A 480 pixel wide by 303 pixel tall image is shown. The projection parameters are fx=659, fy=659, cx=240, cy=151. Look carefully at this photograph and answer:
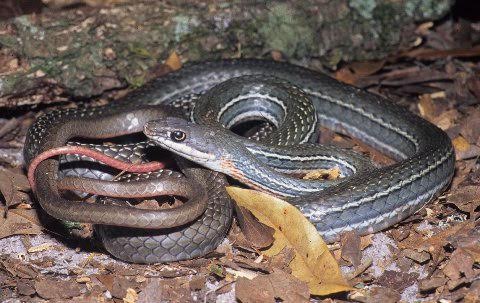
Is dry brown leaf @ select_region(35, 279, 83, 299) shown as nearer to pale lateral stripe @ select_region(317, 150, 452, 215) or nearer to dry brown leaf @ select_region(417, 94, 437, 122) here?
pale lateral stripe @ select_region(317, 150, 452, 215)

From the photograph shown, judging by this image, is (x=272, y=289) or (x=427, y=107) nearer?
(x=272, y=289)

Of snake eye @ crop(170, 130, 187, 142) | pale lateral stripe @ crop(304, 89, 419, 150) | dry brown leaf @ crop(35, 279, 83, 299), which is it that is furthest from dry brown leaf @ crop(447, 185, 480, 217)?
dry brown leaf @ crop(35, 279, 83, 299)

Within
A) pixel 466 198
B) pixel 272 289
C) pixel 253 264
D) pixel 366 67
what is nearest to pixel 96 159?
pixel 253 264

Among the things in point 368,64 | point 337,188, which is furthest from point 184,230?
point 368,64

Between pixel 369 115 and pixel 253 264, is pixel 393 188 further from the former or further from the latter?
pixel 369 115

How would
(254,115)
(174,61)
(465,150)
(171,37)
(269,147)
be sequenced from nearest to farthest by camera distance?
1. (269,147)
2. (465,150)
3. (254,115)
4. (171,37)
5. (174,61)
